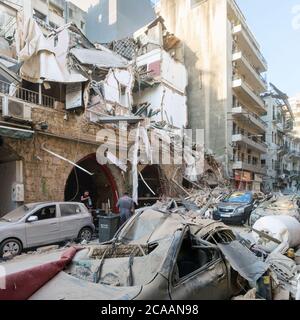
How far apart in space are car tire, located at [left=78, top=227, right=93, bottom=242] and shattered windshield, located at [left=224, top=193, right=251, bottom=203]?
7698 millimetres

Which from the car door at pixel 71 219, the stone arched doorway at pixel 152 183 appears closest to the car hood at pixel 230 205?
the stone arched doorway at pixel 152 183

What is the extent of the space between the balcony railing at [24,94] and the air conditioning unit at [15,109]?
76cm

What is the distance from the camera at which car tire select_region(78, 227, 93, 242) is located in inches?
401

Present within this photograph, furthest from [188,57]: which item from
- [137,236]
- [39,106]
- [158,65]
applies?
[137,236]

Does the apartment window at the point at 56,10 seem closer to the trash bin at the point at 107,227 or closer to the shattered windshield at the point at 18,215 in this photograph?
the shattered windshield at the point at 18,215

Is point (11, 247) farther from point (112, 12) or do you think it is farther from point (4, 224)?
point (112, 12)

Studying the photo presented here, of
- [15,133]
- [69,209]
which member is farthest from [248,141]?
[15,133]

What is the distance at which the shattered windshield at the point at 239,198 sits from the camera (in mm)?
14574

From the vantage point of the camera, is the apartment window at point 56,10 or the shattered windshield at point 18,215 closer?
the shattered windshield at point 18,215

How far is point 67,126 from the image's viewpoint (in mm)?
13078

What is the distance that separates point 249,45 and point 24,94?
30.0 metres

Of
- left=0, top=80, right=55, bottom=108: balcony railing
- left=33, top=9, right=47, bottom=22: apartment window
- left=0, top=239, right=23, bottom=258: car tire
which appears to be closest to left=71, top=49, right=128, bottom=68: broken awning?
left=0, top=80, right=55, bottom=108: balcony railing

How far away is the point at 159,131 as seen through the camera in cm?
1877

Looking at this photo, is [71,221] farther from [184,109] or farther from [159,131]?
[184,109]
